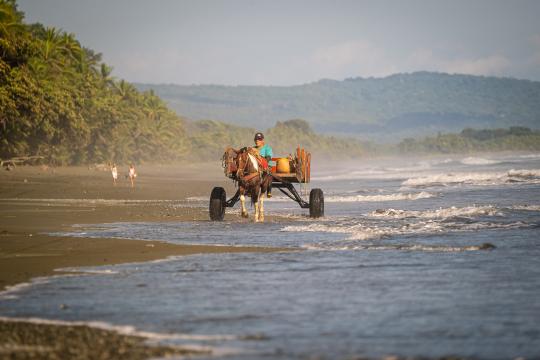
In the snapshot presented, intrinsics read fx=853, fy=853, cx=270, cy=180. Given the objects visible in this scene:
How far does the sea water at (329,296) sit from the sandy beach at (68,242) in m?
0.45

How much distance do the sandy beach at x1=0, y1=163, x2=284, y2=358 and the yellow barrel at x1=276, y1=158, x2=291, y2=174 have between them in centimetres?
230

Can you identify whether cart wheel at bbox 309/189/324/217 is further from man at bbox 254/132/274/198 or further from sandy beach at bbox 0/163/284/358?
sandy beach at bbox 0/163/284/358

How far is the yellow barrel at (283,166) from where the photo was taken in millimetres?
21469

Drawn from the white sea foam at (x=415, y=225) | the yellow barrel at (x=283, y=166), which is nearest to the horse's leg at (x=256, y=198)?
the white sea foam at (x=415, y=225)

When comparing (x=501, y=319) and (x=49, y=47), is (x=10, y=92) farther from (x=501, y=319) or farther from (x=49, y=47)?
(x=501, y=319)

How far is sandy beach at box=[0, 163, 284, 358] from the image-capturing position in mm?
7027

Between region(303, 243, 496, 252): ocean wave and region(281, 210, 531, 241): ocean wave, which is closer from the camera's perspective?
region(303, 243, 496, 252): ocean wave

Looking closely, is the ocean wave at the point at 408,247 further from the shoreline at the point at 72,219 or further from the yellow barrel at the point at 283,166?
the yellow barrel at the point at 283,166

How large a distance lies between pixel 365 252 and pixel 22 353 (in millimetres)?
7342

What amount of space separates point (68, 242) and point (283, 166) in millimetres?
7806

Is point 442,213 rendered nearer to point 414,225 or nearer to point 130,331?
point 414,225

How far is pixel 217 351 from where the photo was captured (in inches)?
269

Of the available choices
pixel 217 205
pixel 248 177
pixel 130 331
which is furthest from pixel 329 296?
pixel 217 205

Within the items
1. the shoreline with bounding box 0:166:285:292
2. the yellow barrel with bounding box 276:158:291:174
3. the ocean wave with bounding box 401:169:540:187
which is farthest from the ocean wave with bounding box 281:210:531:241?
the ocean wave with bounding box 401:169:540:187
